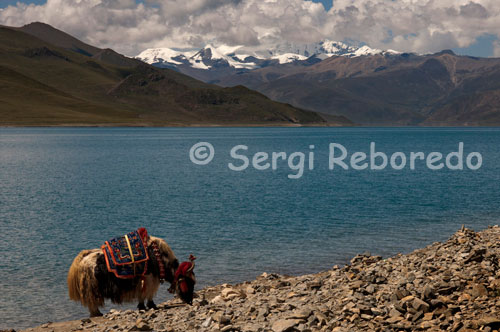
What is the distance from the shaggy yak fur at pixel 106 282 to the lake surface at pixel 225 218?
2.55 meters

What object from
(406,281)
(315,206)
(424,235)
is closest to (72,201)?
(315,206)

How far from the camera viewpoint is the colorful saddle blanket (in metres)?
10.9

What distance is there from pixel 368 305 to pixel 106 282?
18.2 feet

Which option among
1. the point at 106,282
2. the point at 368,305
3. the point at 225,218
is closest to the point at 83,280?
the point at 106,282

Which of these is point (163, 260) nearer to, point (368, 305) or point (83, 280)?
point (83, 280)

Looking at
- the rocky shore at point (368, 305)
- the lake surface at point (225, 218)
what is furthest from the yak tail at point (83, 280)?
the lake surface at point (225, 218)

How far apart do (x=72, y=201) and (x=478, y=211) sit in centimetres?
2736

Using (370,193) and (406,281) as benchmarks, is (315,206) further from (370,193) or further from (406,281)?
A: (406,281)

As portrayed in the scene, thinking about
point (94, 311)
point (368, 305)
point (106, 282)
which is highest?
point (368, 305)

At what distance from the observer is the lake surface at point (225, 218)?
685 inches

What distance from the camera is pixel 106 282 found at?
36.3 ft

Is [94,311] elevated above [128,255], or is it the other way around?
[128,255]

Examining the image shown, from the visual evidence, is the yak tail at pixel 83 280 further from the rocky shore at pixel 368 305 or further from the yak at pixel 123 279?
the rocky shore at pixel 368 305

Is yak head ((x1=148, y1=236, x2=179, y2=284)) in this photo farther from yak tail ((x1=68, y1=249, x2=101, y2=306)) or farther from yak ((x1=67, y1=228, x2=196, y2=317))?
yak tail ((x1=68, y1=249, x2=101, y2=306))
